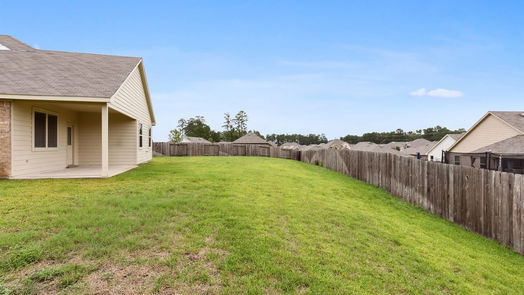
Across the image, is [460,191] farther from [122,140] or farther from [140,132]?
[140,132]

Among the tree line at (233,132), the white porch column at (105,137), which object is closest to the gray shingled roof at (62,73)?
the white porch column at (105,137)

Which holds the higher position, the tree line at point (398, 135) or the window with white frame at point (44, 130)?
the tree line at point (398, 135)

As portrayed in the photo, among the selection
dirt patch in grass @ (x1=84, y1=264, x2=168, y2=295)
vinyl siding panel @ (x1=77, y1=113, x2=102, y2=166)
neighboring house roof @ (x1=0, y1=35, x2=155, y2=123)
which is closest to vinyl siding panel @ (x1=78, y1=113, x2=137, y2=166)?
vinyl siding panel @ (x1=77, y1=113, x2=102, y2=166)

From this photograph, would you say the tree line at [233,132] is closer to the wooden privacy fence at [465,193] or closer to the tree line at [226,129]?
the tree line at [226,129]

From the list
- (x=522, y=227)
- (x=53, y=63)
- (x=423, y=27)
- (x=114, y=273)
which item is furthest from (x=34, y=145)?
(x=423, y=27)

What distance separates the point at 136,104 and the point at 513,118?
25049mm


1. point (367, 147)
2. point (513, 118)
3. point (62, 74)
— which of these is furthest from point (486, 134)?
point (367, 147)

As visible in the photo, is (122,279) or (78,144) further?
(78,144)

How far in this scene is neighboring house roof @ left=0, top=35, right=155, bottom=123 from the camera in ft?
28.2

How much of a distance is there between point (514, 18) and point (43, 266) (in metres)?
22.2

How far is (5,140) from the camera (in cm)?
833

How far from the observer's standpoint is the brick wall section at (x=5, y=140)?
8.32 meters

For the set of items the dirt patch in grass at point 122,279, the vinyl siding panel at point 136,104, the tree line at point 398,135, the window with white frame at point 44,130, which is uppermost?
the tree line at point 398,135

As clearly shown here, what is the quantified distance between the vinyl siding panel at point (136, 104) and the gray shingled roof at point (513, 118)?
23.4 m
